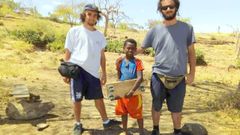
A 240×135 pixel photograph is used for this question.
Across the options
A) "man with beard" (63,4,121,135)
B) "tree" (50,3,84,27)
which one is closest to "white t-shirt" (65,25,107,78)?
"man with beard" (63,4,121,135)

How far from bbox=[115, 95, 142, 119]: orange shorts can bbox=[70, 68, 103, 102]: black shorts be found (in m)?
0.40

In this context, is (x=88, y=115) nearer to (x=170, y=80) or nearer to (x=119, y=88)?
(x=119, y=88)

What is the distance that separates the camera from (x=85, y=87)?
17.8ft

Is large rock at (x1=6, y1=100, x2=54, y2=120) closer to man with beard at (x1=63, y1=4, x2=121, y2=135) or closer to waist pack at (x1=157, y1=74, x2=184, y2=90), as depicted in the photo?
man with beard at (x1=63, y1=4, x2=121, y2=135)

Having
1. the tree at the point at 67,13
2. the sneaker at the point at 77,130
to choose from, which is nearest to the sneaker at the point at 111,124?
the sneaker at the point at 77,130

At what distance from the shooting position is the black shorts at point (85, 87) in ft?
17.5

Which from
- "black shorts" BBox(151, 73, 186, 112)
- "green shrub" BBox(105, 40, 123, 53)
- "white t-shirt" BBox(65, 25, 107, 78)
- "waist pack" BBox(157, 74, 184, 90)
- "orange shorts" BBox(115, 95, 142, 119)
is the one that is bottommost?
"green shrub" BBox(105, 40, 123, 53)

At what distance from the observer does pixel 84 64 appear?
529 cm

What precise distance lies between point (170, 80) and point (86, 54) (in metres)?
1.15

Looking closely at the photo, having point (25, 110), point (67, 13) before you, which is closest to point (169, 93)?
point (25, 110)

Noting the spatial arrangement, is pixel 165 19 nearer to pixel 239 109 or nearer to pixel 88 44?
pixel 88 44

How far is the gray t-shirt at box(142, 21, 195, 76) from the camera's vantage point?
15.5ft

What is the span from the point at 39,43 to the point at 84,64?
47.2ft

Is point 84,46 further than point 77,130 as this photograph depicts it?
No
